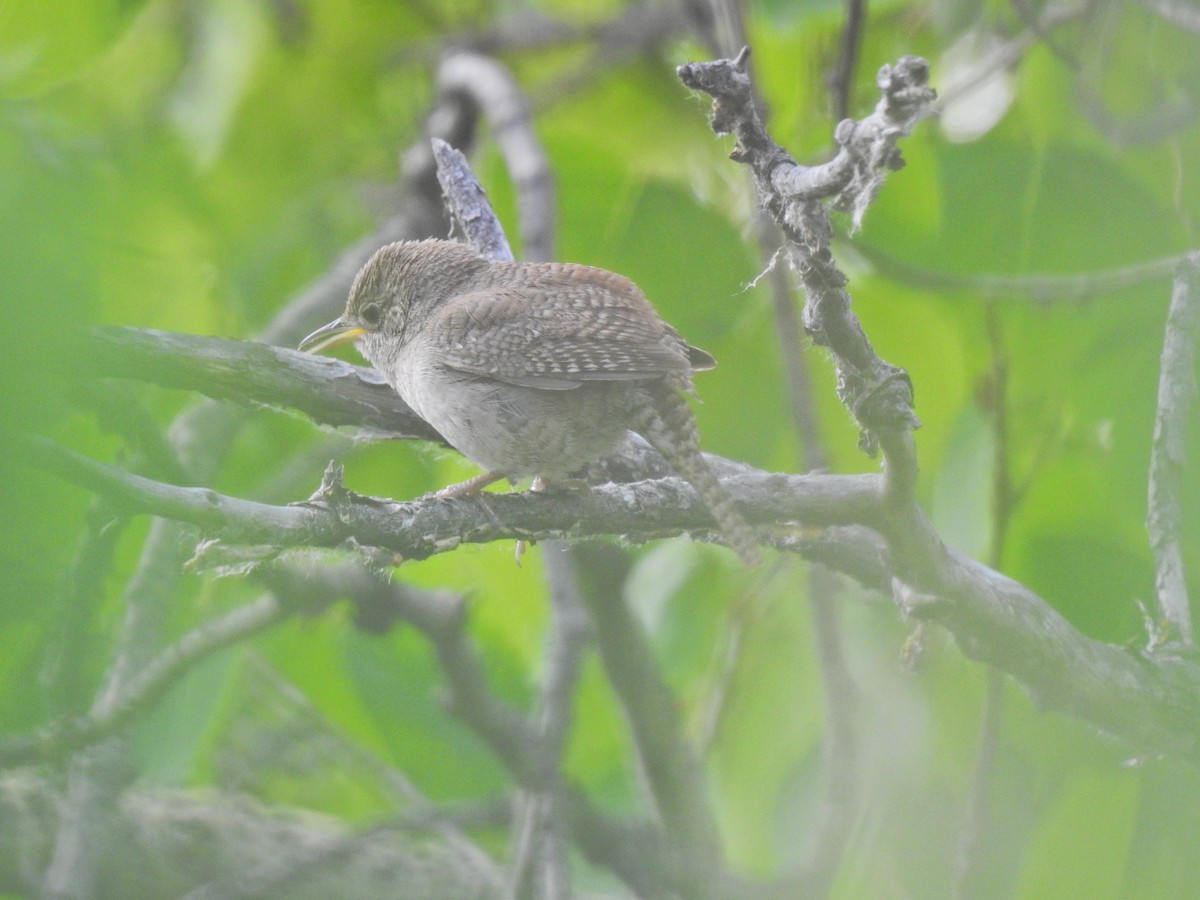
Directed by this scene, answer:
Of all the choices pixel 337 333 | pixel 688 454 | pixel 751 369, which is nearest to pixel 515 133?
pixel 337 333

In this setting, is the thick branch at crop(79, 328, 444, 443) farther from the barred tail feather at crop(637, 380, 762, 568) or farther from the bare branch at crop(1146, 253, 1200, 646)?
the bare branch at crop(1146, 253, 1200, 646)

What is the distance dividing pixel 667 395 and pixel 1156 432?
3.48 ft

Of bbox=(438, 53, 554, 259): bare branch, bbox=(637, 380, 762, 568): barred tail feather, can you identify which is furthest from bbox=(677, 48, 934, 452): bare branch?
bbox=(438, 53, 554, 259): bare branch

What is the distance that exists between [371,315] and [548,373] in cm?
87

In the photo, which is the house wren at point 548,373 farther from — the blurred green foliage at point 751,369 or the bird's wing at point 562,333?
the blurred green foliage at point 751,369

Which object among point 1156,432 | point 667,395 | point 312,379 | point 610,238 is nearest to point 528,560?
point 610,238

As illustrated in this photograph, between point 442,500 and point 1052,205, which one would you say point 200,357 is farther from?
point 1052,205

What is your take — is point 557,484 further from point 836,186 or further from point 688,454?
point 836,186

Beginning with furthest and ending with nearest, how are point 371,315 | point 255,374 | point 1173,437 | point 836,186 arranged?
point 371,315 < point 1173,437 < point 255,374 < point 836,186

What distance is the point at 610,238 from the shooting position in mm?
4414

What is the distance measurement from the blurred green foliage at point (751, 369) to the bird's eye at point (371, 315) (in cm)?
40

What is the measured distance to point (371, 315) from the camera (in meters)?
3.70

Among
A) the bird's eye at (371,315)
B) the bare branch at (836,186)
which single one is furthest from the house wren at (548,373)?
the bare branch at (836,186)

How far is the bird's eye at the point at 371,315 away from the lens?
368 cm
